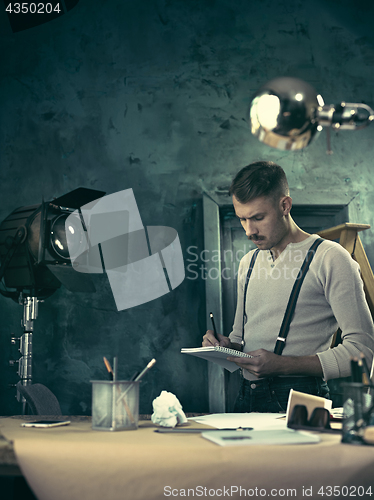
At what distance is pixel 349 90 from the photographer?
3035 mm

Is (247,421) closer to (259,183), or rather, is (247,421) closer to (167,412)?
(167,412)

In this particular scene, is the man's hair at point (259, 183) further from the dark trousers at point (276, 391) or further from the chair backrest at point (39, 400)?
the chair backrest at point (39, 400)

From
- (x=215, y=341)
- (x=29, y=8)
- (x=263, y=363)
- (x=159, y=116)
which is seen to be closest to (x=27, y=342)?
(x=215, y=341)

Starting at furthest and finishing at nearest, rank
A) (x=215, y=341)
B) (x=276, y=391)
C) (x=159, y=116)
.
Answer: (x=159, y=116) < (x=215, y=341) < (x=276, y=391)

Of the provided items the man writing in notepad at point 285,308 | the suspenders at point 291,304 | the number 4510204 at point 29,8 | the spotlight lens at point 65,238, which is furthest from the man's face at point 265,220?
the number 4510204 at point 29,8

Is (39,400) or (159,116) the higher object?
(159,116)

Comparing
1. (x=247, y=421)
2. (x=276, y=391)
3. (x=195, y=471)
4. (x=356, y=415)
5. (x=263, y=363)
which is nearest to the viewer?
(x=195, y=471)

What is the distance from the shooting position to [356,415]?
0.80 meters

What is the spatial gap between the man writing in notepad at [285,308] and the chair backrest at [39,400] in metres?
0.59

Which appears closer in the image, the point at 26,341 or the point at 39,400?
the point at 39,400

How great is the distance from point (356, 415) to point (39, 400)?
1.10m

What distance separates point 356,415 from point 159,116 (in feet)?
8.37

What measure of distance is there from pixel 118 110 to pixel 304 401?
8.30ft

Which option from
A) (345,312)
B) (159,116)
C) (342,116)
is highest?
(159,116)
